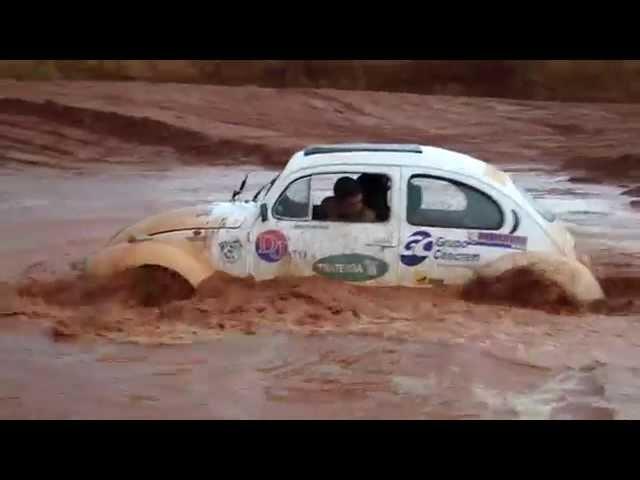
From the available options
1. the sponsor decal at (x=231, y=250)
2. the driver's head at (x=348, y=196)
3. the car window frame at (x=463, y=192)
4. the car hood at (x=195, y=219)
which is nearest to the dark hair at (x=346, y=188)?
the driver's head at (x=348, y=196)

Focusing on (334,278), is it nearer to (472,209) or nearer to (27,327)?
(472,209)

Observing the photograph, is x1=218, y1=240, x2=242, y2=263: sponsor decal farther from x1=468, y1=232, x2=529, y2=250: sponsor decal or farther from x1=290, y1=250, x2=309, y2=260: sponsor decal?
x1=468, y1=232, x2=529, y2=250: sponsor decal

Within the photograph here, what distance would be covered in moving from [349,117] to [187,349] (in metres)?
1.88

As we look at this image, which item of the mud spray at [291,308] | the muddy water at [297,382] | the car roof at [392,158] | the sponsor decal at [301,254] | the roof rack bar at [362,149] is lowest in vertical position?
the muddy water at [297,382]

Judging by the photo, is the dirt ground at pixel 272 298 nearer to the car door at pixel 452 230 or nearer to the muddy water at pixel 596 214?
the muddy water at pixel 596 214

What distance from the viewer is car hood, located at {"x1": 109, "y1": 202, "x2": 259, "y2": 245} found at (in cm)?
470

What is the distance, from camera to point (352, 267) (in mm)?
4594

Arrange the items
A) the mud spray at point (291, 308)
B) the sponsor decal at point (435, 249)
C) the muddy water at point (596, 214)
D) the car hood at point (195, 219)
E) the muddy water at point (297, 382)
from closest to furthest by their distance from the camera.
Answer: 1. the muddy water at point (297, 382)
2. the mud spray at point (291, 308)
3. the sponsor decal at point (435, 249)
4. the car hood at point (195, 219)
5. the muddy water at point (596, 214)

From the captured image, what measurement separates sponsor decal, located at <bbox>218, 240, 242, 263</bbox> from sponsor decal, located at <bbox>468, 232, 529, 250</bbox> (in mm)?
964

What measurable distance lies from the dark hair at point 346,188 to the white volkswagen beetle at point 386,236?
0.04 metres

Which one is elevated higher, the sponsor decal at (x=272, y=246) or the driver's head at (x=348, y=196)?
the driver's head at (x=348, y=196)

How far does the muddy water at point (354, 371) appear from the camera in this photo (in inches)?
161

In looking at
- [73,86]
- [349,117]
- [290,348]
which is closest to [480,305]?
[290,348]

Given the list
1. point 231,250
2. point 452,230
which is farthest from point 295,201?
point 452,230
